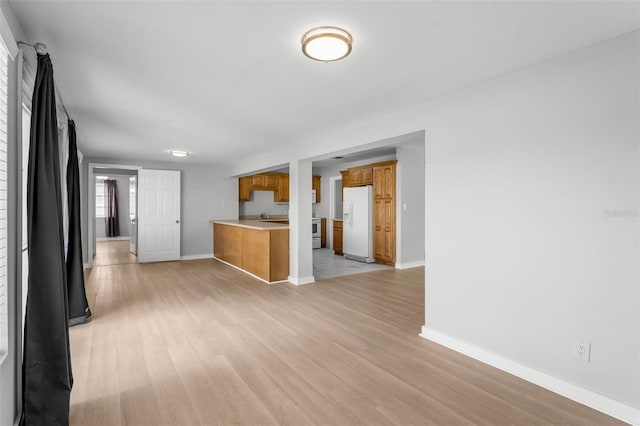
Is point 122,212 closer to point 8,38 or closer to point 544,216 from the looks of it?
point 8,38

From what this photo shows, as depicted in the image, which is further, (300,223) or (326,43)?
(300,223)

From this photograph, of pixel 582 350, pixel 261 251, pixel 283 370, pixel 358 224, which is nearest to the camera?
pixel 582 350

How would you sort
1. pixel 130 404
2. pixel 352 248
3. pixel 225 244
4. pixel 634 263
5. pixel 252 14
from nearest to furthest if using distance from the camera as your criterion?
pixel 252 14
pixel 634 263
pixel 130 404
pixel 225 244
pixel 352 248

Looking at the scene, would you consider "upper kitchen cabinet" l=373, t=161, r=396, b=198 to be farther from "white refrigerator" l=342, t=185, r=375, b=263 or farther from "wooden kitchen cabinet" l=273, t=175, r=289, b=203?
"wooden kitchen cabinet" l=273, t=175, r=289, b=203

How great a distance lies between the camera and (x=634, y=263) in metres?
1.95

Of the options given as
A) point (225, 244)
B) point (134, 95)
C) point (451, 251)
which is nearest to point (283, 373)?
point (451, 251)

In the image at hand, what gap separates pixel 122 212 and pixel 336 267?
30.3 ft

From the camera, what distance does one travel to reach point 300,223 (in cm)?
529

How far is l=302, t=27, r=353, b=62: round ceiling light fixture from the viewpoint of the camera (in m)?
1.93

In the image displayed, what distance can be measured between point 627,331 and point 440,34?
2.09m

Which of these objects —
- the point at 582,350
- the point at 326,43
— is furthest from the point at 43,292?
the point at 582,350

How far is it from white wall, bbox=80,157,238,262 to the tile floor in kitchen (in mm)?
2706

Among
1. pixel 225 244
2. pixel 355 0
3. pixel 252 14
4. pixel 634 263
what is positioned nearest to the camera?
pixel 355 0

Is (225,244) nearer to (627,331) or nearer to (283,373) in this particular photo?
(283,373)
